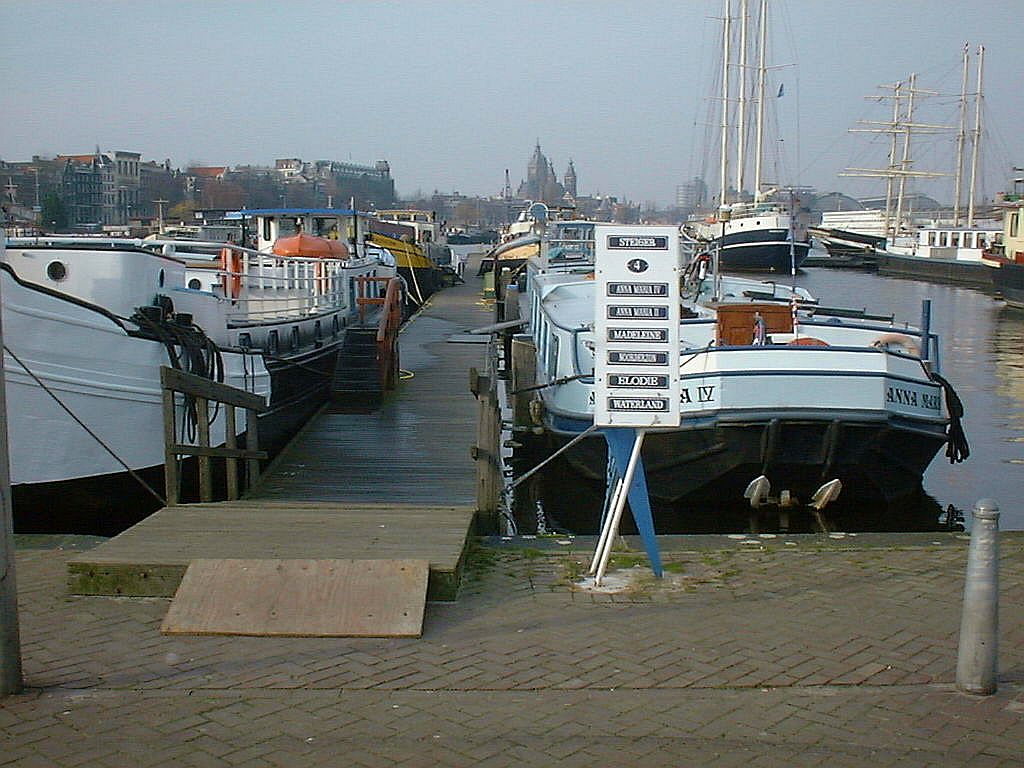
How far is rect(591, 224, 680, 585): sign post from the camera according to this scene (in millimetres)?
7125

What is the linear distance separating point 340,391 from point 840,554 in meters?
10.6

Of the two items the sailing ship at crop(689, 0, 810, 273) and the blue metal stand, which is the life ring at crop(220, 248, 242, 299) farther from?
the sailing ship at crop(689, 0, 810, 273)

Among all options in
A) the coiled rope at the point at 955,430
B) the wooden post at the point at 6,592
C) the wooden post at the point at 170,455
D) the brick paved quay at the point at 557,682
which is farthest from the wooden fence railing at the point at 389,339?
the wooden post at the point at 6,592

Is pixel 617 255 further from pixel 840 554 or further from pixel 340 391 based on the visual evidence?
pixel 340 391

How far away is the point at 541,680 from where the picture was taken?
221 inches

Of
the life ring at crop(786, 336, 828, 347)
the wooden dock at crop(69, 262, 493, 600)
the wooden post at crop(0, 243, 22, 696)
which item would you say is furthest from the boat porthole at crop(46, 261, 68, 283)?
the life ring at crop(786, 336, 828, 347)

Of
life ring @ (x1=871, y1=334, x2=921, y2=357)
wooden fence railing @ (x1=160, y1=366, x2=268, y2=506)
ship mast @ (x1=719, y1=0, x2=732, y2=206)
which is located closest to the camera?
wooden fence railing @ (x1=160, y1=366, x2=268, y2=506)

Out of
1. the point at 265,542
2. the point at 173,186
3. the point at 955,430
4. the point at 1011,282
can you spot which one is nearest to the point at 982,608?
the point at 265,542

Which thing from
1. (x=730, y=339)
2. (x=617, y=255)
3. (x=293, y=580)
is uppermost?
(x=617, y=255)

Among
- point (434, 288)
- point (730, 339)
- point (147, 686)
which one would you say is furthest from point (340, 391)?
point (434, 288)

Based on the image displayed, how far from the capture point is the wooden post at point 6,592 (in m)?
5.20

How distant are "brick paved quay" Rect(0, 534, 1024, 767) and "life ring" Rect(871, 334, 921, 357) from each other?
7.12 meters

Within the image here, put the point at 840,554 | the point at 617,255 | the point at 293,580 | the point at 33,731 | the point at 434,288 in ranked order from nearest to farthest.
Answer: the point at 33,731
the point at 293,580
the point at 617,255
the point at 840,554
the point at 434,288

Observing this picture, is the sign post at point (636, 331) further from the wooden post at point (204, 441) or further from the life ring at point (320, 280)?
the life ring at point (320, 280)
